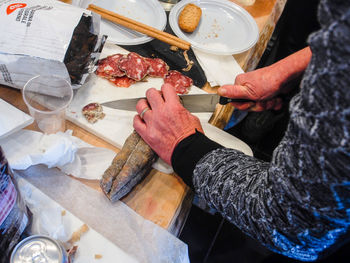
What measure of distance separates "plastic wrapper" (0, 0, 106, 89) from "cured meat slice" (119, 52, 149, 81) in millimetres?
185

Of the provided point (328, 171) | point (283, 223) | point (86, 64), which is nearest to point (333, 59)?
point (328, 171)

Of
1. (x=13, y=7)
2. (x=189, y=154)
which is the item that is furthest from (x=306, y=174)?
(x=13, y=7)

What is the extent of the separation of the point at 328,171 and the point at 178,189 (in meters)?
0.55

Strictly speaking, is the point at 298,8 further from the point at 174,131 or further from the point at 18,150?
the point at 18,150

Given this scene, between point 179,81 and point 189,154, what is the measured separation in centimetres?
43

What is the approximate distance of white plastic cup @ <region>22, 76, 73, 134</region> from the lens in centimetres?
101

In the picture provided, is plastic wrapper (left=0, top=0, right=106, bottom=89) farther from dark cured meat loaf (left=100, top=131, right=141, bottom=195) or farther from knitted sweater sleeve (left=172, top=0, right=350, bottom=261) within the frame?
knitted sweater sleeve (left=172, top=0, right=350, bottom=261)

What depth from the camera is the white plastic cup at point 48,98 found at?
1.01m

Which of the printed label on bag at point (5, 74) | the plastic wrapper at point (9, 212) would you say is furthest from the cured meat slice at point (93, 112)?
the plastic wrapper at point (9, 212)

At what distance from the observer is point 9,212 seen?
2.18ft

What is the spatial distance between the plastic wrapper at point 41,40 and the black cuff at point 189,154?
1.61ft

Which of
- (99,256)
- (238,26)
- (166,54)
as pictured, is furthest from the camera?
(238,26)

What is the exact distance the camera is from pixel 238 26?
1.57 meters

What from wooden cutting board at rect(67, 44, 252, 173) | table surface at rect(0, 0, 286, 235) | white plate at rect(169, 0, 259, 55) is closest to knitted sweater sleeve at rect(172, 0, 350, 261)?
table surface at rect(0, 0, 286, 235)
